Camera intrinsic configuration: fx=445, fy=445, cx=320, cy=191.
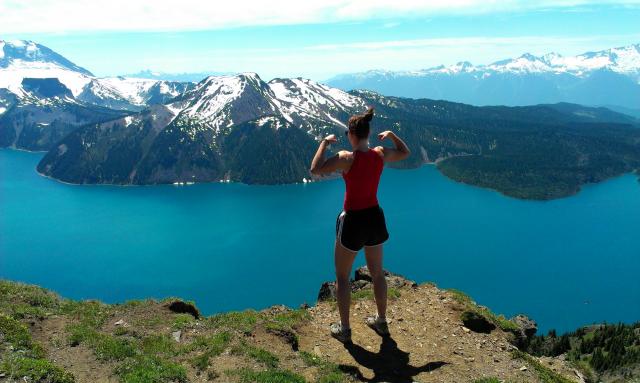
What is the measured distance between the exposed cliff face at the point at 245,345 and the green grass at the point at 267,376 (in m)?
0.03

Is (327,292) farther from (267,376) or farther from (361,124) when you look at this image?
(361,124)

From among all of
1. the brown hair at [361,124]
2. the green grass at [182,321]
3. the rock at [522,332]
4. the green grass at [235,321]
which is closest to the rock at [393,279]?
A: the rock at [522,332]

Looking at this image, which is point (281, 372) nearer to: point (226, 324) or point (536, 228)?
point (226, 324)

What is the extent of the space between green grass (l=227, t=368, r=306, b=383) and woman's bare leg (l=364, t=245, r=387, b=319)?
3584mm

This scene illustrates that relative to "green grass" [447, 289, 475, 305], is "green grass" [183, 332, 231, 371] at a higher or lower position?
higher

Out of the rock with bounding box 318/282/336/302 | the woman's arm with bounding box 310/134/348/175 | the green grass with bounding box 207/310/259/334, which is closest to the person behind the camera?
the woman's arm with bounding box 310/134/348/175

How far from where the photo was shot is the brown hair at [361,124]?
10867mm

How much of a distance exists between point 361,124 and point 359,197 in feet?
6.42

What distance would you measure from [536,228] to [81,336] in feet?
609

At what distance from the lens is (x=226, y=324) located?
15.4 metres

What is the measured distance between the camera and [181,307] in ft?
57.9

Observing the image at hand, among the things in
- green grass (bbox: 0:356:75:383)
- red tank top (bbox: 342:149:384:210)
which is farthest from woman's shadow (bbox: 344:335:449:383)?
green grass (bbox: 0:356:75:383)

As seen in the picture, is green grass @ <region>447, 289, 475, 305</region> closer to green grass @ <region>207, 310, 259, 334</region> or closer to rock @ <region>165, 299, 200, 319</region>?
green grass @ <region>207, 310, 259, 334</region>

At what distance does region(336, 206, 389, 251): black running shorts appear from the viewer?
1188 centimetres
